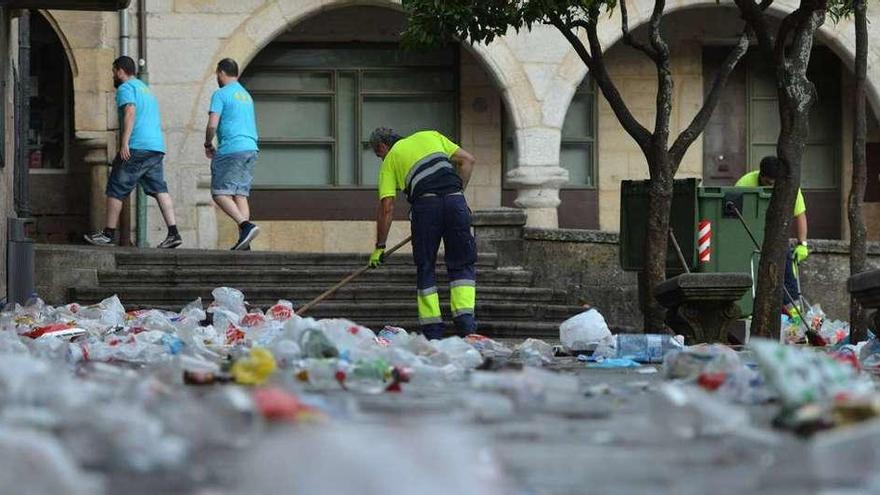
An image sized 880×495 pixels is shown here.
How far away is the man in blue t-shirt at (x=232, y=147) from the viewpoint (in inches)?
785

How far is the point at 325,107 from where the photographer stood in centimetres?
2602

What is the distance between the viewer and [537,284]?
19.5m

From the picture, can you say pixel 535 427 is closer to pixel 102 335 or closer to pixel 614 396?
pixel 614 396

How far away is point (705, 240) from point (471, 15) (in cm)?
363

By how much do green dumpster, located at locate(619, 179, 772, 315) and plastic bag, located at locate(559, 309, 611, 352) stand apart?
3.77m

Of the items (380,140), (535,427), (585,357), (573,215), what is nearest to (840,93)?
(573,215)

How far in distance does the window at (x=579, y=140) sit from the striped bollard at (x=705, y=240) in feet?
25.0

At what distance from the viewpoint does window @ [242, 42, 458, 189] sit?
25.9 m

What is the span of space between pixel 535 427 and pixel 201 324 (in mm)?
9209

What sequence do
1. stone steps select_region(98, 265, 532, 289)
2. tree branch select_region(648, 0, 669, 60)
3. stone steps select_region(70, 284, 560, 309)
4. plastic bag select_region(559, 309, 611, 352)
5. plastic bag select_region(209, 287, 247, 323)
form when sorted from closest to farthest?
plastic bag select_region(559, 309, 611, 352) → plastic bag select_region(209, 287, 247, 323) → tree branch select_region(648, 0, 669, 60) → stone steps select_region(70, 284, 560, 309) → stone steps select_region(98, 265, 532, 289)

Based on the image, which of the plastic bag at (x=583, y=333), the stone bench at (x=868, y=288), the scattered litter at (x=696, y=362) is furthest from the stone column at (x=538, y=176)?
the scattered litter at (x=696, y=362)

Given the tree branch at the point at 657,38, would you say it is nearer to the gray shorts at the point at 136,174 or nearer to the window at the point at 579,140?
the gray shorts at the point at 136,174

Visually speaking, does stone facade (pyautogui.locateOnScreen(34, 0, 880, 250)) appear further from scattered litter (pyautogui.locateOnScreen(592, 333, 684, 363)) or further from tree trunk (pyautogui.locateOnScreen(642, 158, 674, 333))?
scattered litter (pyautogui.locateOnScreen(592, 333, 684, 363))

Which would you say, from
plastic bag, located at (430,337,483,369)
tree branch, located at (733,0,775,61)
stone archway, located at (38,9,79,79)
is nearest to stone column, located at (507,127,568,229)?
stone archway, located at (38,9,79,79)
